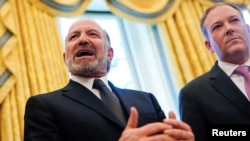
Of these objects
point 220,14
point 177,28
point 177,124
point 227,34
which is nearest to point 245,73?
point 227,34

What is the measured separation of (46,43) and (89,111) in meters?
0.93

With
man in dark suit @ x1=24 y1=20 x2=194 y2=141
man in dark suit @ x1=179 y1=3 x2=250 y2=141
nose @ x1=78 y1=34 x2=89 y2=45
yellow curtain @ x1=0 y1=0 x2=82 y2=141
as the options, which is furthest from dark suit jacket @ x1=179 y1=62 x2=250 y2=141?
yellow curtain @ x1=0 y1=0 x2=82 y2=141

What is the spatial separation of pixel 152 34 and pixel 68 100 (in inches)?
53.4

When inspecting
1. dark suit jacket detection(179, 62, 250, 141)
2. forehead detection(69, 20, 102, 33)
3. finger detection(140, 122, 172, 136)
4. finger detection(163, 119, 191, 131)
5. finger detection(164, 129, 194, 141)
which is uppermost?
forehead detection(69, 20, 102, 33)

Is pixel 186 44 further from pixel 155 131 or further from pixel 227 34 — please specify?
pixel 155 131

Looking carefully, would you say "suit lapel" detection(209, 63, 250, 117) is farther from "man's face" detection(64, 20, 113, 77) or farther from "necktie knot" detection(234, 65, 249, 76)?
"man's face" detection(64, 20, 113, 77)

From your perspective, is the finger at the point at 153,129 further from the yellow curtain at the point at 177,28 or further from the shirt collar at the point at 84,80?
the yellow curtain at the point at 177,28

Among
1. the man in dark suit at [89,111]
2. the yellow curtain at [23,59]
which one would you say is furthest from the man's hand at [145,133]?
the yellow curtain at [23,59]

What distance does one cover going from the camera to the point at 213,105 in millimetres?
1336

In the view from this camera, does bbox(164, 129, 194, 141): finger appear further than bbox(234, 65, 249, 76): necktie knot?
No

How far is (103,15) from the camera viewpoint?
2.74m

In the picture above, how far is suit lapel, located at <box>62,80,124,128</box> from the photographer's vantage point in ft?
4.17

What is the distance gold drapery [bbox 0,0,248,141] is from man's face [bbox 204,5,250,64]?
788 millimetres

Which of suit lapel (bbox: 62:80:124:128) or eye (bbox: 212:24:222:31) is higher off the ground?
eye (bbox: 212:24:222:31)
